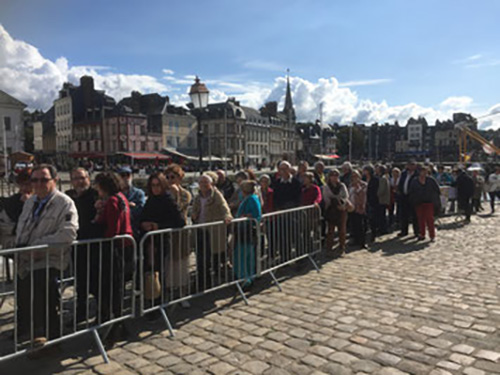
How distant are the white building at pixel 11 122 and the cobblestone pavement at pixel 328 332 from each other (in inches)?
2355

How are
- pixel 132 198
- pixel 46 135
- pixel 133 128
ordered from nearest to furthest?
pixel 132 198 < pixel 133 128 < pixel 46 135

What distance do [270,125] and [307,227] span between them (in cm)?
9268

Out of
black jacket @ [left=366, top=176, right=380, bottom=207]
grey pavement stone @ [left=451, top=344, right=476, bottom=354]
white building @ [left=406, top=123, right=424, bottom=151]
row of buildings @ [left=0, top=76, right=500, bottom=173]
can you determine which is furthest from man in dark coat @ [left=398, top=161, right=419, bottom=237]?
white building @ [left=406, top=123, right=424, bottom=151]

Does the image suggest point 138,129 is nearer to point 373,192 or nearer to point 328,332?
point 373,192

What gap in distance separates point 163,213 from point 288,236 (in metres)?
2.66

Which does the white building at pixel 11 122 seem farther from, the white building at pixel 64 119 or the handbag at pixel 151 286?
the handbag at pixel 151 286

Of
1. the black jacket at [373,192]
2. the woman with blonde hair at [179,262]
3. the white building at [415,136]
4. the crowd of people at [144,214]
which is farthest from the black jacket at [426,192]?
the white building at [415,136]

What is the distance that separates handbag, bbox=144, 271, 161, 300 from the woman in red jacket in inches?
10.9

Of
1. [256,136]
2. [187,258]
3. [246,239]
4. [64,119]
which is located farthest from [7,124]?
[187,258]

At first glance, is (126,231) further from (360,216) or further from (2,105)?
(2,105)

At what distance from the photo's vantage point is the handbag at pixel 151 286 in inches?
198

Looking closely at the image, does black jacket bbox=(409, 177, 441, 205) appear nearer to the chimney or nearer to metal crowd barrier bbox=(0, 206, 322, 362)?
metal crowd barrier bbox=(0, 206, 322, 362)

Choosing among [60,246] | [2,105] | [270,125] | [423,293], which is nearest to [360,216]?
[423,293]

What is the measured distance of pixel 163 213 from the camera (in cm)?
536
